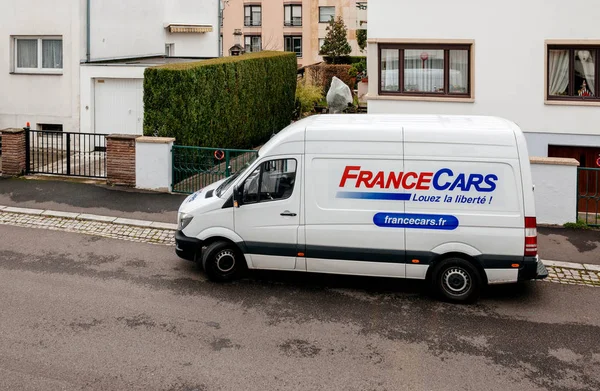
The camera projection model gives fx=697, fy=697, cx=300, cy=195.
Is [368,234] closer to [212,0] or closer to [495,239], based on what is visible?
[495,239]

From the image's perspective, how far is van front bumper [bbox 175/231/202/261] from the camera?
1041cm

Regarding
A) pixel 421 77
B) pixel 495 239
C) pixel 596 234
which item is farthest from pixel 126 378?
pixel 421 77

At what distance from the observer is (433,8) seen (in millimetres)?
16328

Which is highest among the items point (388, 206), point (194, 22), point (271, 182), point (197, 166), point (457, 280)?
point (194, 22)

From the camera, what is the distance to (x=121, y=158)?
53.0 feet

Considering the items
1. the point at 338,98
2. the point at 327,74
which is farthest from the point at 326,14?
the point at 338,98

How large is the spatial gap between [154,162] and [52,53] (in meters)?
8.03

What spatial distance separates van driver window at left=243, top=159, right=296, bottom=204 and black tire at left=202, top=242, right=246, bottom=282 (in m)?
0.76

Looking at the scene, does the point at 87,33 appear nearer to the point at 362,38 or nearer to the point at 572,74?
the point at 572,74

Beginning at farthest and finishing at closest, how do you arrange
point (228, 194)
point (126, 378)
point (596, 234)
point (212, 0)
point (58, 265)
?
point (212, 0), point (596, 234), point (58, 265), point (228, 194), point (126, 378)

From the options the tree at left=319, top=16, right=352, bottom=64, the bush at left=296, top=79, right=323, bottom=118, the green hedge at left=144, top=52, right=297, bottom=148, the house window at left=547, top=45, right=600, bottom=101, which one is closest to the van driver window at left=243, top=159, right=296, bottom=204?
the green hedge at left=144, top=52, right=297, bottom=148

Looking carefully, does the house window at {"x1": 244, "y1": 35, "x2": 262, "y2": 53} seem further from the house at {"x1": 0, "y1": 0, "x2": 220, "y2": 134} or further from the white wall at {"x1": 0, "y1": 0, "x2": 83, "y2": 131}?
the white wall at {"x1": 0, "y1": 0, "x2": 83, "y2": 131}

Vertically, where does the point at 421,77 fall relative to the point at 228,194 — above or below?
above

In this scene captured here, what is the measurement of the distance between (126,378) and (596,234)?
952 centimetres
